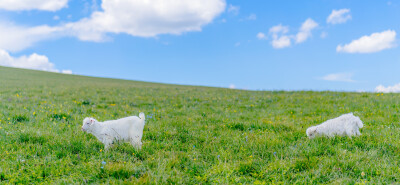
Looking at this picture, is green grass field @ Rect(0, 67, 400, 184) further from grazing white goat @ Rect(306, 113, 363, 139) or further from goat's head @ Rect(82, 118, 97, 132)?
goat's head @ Rect(82, 118, 97, 132)

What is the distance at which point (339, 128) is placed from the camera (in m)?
7.03

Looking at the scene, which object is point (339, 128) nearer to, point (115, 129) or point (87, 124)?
point (115, 129)

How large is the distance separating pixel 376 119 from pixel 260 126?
4.61 m

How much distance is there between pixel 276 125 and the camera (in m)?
8.90

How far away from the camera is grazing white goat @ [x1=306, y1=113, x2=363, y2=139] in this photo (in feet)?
22.9

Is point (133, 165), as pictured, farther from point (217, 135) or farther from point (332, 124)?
point (332, 124)

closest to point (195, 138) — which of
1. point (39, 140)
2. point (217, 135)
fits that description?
point (217, 135)

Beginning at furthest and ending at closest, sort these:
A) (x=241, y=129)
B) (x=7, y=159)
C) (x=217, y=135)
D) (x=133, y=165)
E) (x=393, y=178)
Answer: (x=241, y=129) → (x=217, y=135) → (x=7, y=159) → (x=133, y=165) → (x=393, y=178)

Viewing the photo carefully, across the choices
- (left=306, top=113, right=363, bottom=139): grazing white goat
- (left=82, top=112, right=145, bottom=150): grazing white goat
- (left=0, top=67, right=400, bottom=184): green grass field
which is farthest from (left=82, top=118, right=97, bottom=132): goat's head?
(left=306, top=113, right=363, bottom=139): grazing white goat

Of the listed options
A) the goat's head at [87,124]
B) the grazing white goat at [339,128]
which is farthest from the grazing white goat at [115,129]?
the grazing white goat at [339,128]

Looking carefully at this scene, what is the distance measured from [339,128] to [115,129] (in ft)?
19.8

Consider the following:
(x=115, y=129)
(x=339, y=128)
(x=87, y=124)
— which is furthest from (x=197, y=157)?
(x=339, y=128)

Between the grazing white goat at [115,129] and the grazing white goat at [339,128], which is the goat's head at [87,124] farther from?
the grazing white goat at [339,128]

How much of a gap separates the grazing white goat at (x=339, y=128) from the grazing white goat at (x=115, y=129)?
4.75 metres
